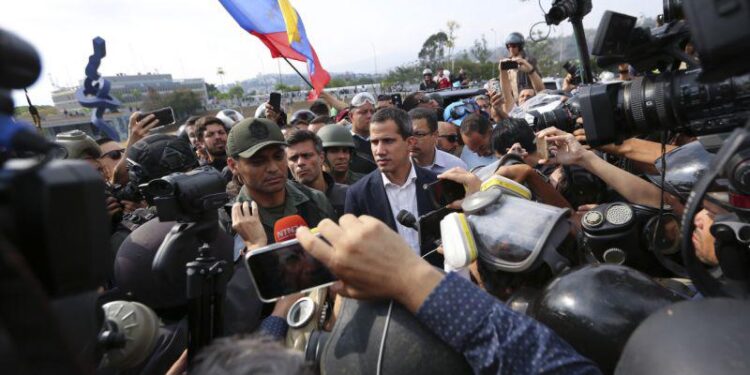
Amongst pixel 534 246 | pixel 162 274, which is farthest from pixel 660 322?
pixel 162 274

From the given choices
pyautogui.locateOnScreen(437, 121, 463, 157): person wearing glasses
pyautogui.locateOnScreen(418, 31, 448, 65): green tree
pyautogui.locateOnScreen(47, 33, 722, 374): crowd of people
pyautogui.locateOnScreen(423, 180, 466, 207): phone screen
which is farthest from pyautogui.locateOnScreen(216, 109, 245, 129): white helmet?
pyautogui.locateOnScreen(418, 31, 448, 65): green tree

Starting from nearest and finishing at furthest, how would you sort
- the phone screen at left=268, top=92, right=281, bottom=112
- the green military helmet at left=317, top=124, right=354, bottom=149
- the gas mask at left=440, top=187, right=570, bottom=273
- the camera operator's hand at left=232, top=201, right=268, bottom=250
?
1. the gas mask at left=440, top=187, right=570, bottom=273
2. the camera operator's hand at left=232, top=201, right=268, bottom=250
3. the green military helmet at left=317, top=124, right=354, bottom=149
4. the phone screen at left=268, top=92, right=281, bottom=112

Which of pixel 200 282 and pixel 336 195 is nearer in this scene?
pixel 200 282

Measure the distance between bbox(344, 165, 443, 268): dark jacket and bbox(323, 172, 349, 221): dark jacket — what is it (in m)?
0.33

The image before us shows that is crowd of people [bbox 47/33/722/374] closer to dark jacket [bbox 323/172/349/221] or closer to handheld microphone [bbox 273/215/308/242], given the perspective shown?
dark jacket [bbox 323/172/349/221]

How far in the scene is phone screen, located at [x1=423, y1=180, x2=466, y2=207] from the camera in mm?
2459

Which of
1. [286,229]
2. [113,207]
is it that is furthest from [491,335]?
[113,207]

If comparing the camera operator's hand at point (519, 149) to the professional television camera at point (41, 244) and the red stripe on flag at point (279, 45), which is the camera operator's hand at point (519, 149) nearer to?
the professional television camera at point (41, 244)

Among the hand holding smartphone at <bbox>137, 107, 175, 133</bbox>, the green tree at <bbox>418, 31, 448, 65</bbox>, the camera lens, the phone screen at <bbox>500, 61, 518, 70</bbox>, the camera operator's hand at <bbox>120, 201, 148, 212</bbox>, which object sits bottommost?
the camera operator's hand at <bbox>120, 201, 148, 212</bbox>

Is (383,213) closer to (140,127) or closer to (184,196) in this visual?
(184,196)

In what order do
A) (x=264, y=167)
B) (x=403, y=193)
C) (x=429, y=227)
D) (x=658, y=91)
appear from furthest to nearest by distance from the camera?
(x=403, y=193) < (x=264, y=167) < (x=429, y=227) < (x=658, y=91)

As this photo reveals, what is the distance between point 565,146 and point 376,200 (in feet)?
4.48

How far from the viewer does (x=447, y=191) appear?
2.46 metres

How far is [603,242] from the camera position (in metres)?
2.18
